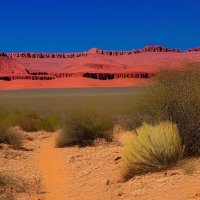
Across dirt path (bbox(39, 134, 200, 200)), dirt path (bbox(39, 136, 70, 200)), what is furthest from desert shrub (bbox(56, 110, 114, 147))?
dirt path (bbox(39, 134, 200, 200))

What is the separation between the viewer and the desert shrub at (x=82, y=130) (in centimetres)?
2212

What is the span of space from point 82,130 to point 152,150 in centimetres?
1009

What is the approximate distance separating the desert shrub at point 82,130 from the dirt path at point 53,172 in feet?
2.41

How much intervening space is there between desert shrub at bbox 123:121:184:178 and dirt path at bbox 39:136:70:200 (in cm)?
181

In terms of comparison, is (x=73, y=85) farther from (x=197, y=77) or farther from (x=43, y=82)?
(x=197, y=77)

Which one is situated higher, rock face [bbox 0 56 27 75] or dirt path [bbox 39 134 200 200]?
rock face [bbox 0 56 27 75]

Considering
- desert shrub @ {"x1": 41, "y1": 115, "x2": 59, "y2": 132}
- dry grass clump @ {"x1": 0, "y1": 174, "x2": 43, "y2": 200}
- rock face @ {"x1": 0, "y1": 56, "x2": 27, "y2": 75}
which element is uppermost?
rock face @ {"x1": 0, "y1": 56, "x2": 27, "y2": 75}

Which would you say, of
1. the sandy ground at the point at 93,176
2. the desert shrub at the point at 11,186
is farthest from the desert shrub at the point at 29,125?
the desert shrub at the point at 11,186

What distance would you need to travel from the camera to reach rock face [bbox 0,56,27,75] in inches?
6728

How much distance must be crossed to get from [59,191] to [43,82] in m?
139

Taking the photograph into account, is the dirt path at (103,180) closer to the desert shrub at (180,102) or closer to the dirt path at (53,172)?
the dirt path at (53,172)

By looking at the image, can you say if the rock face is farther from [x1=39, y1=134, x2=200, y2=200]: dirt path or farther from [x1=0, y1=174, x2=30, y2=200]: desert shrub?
[x1=0, y1=174, x2=30, y2=200]: desert shrub

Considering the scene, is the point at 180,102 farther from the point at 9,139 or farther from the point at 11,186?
the point at 9,139

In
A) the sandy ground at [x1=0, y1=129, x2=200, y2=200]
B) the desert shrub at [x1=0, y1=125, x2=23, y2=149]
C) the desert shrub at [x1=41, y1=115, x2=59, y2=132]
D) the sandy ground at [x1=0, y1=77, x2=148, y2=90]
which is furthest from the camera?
the sandy ground at [x1=0, y1=77, x2=148, y2=90]
